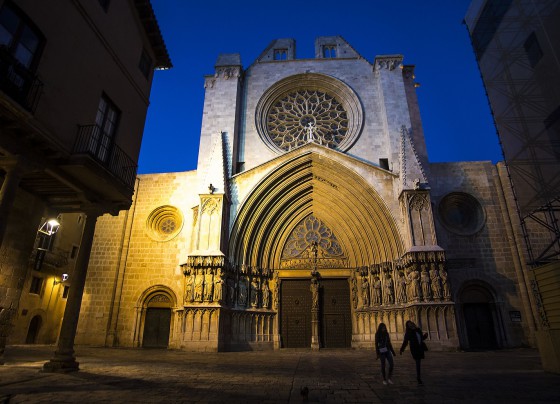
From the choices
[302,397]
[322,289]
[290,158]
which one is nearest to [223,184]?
[290,158]

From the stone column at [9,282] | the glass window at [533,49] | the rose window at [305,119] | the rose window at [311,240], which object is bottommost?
the stone column at [9,282]

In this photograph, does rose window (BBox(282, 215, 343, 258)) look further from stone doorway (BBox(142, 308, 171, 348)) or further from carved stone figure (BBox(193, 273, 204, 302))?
stone doorway (BBox(142, 308, 171, 348))

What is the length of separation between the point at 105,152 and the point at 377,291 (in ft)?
37.2

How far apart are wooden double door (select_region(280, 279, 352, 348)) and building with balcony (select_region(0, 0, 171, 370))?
891 centimetres

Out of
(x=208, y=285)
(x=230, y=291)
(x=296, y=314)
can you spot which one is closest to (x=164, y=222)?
(x=208, y=285)

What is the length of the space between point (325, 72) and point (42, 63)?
15.1 metres

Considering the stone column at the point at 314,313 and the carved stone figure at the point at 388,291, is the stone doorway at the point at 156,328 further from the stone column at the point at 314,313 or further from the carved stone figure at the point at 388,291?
the carved stone figure at the point at 388,291

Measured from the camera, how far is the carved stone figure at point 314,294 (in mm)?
14963

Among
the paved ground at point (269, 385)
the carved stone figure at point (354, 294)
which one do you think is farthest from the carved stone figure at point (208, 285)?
the carved stone figure at point (354, 294)

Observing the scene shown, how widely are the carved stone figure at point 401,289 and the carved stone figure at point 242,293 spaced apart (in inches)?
245

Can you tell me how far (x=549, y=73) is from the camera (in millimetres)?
10695

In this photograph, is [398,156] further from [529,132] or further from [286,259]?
[286,259]

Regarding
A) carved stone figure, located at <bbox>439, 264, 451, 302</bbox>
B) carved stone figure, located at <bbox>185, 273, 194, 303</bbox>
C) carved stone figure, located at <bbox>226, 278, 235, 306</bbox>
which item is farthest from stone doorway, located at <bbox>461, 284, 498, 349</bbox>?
carved stone figure, located at <bbox>185, 273, 194, 303</bbox>

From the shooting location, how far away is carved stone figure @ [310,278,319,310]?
49.1 ft
